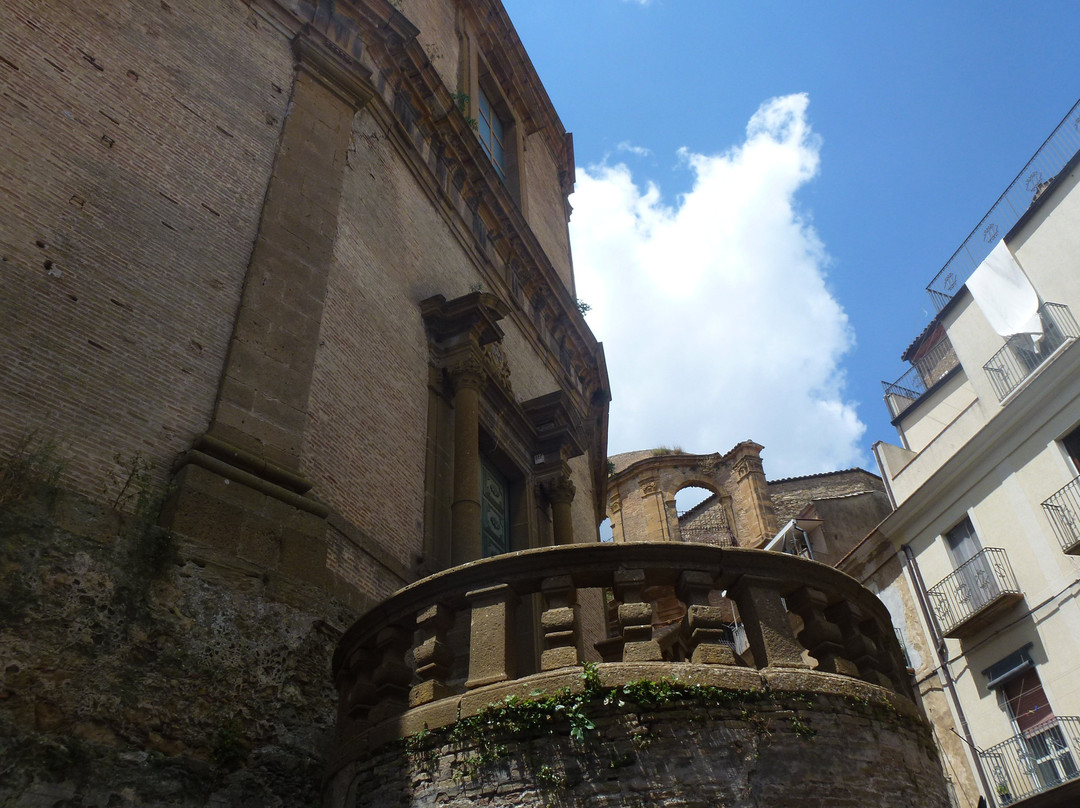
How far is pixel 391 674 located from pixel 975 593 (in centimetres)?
1269

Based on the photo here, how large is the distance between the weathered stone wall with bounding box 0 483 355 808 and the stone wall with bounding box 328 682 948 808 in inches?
33.8

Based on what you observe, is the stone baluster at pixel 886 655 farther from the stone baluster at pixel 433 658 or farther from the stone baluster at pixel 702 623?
the stone baluster at pixel 433 658

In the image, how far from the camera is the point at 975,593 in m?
14.7

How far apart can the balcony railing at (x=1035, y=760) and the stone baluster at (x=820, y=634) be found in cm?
927

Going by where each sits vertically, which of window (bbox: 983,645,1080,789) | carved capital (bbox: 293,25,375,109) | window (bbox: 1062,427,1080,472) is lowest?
window (bbox: 983,645,1080,789)

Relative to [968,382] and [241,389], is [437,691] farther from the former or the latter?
[968,382]

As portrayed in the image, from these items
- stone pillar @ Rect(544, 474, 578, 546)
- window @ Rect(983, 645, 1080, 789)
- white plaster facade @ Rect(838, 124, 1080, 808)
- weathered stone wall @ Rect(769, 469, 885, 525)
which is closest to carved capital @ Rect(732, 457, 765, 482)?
weathered stone wall @ Rect(769, 469, 885, 525)

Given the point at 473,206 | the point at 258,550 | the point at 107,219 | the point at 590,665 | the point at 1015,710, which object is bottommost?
the point at 590,665

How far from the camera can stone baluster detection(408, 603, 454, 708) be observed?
4.89 meters

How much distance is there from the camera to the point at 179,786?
15.6ft

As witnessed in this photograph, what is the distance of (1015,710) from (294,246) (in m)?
12.8

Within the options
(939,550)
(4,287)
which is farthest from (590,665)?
(939,550)

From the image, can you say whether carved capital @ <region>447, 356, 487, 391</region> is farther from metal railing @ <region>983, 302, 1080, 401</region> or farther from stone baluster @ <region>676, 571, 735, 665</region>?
metal railing @ <region>983, 302, 1080, 401</region>

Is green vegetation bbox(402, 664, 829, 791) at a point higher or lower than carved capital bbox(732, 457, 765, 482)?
lower
